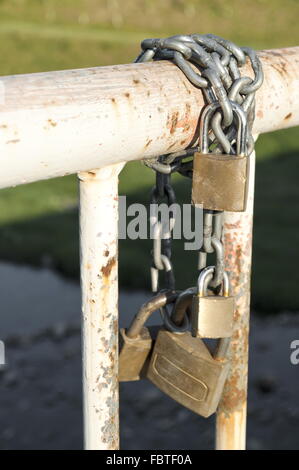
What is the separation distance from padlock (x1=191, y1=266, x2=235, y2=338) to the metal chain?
2cm

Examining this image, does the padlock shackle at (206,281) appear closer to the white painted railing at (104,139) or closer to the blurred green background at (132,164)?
the white painted railing at (104,139)

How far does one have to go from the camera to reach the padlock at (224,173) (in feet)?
3.19

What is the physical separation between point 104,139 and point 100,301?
241 mm

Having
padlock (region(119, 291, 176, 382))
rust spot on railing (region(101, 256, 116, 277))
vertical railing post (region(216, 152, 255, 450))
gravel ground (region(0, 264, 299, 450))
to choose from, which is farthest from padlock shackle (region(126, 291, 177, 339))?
gravel ground (region(0, 264, 299, 450))

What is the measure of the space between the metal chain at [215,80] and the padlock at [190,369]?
17cm

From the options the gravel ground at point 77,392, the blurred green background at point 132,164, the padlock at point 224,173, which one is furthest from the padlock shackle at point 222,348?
the blurred green background at point 132,164

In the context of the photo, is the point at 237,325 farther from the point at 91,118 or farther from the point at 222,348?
the point at 91,118

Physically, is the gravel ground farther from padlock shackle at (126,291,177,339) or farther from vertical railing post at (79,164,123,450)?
vertical railing post at (79,164,123,450)

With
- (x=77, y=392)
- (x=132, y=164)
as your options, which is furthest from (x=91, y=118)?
(x=132, y=164)

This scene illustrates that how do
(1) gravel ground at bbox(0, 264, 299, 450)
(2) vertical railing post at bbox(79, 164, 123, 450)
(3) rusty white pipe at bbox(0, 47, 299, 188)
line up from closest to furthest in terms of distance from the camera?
(3) rusty white pipe at bbox(0, 47, 299, 188) → (2) vertical railing post at bbox(79, 164, 123, 450) → (1) gravel ground at bbox(0, 264, 299, 450)

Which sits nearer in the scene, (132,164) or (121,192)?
(121,192)

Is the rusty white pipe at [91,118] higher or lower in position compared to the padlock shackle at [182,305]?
higher

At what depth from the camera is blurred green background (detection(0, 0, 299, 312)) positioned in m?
4.57

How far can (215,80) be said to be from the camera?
3.08 ft
